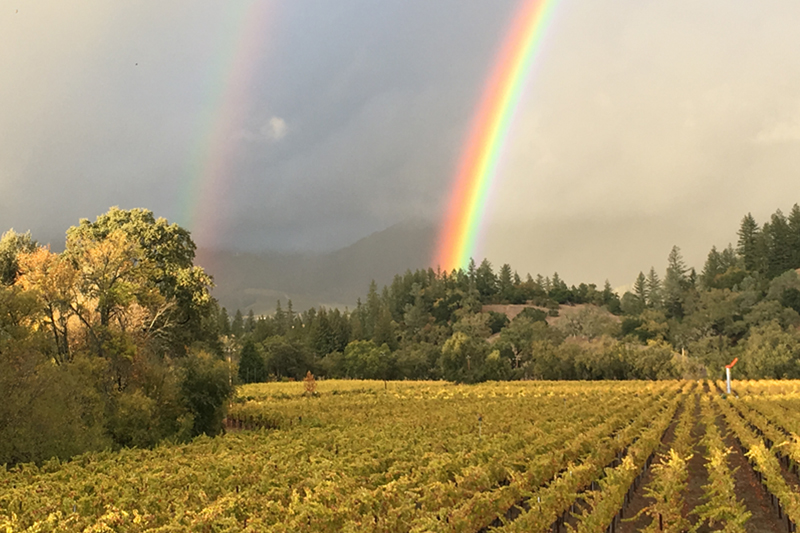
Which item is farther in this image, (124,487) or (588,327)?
(588,327)

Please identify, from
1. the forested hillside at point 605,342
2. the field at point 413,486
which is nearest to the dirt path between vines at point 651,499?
the field at point 413,486

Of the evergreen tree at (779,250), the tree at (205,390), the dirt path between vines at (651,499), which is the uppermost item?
the evergreen tree at (779,250)

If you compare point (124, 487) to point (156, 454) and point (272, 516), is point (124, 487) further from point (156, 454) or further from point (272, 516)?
point (156, 454)

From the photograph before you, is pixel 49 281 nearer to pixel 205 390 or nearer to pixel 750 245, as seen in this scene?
pixel 205 390

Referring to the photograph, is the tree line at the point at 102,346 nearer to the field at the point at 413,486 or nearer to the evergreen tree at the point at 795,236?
the field at the point at 413,486

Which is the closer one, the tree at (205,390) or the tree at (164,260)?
the tree at (205,390)

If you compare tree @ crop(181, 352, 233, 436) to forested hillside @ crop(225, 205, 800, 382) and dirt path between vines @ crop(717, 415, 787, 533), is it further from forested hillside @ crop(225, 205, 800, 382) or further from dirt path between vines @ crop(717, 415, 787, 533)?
forested hillside @ crop(225, 205, 800, 382)

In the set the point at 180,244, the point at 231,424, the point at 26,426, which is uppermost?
the point at 180,244

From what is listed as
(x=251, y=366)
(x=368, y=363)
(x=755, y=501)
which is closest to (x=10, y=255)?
(x=755, y=501)

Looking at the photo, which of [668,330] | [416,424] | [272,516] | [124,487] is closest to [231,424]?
[416,424]

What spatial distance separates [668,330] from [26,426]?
529 ft

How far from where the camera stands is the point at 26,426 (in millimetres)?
24562

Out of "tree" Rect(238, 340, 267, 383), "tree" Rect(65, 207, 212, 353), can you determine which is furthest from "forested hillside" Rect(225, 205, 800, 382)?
"tree" Rect(65, 207, 212, 353)

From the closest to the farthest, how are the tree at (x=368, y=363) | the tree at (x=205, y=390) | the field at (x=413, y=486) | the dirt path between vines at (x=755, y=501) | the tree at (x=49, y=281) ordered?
the field at (x=413, y=486) < the dirt path between vines at (x=755, y=501) < the tree at (x=49, y=281) < the tree at (x=205, y=390) < the tree at (x=368, y=363)
